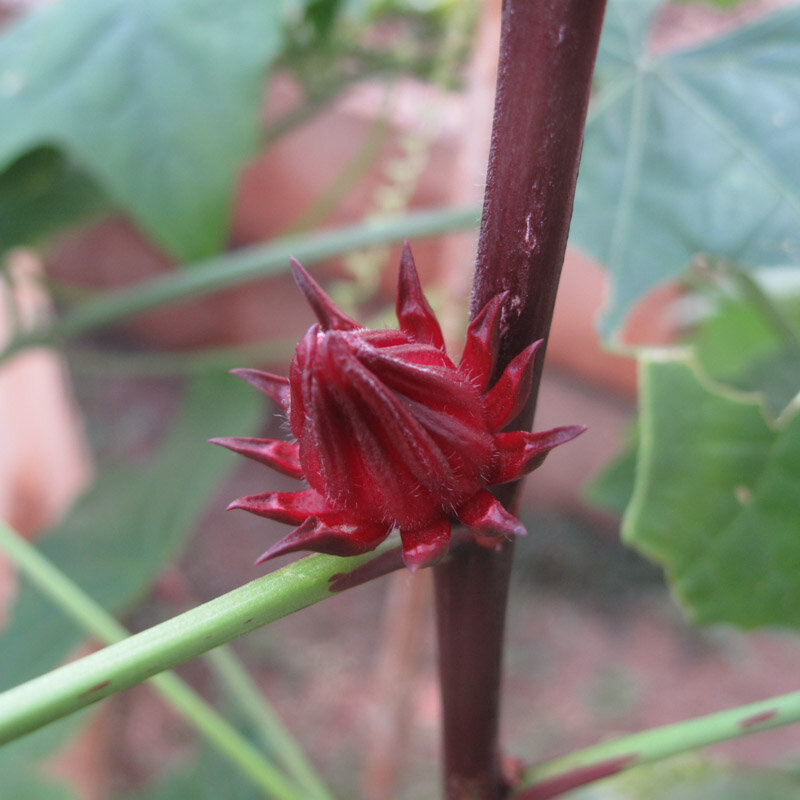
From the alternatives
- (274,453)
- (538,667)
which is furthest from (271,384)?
(538,667)

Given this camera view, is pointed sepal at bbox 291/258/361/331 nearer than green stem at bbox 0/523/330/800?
Yes

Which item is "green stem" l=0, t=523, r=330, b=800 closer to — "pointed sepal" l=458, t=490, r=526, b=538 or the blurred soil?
"pointed sepal" l=458, t=490, r=526, b=538

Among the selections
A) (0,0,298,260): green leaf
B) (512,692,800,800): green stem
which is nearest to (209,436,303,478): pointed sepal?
(512,692,800,800): green stem

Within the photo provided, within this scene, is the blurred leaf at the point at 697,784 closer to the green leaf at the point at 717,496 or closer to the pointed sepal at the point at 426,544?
the green leaf at the point at 717,496

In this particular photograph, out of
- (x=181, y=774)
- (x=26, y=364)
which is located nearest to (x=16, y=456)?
(x=26, y=364)

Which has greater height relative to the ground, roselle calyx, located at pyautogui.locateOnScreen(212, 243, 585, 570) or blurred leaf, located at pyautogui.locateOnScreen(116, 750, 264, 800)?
roselle calyx, located at pyautogui.locateOnScreen(212, 243, 585, 570)

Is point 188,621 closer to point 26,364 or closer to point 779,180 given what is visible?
point 779,180
